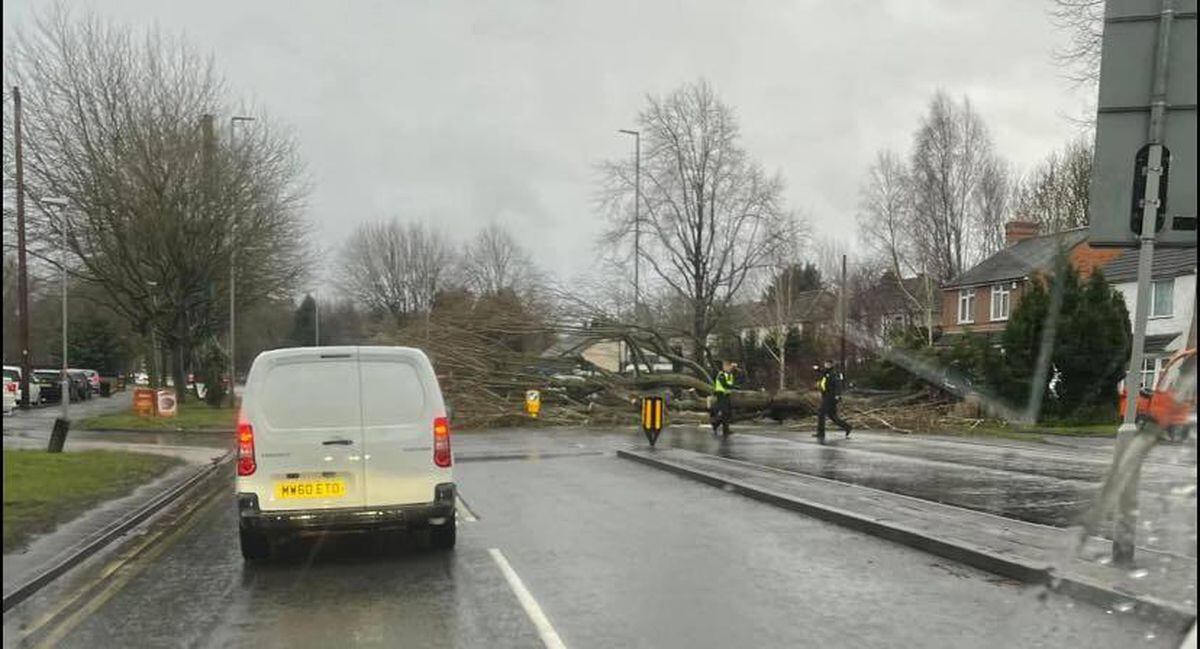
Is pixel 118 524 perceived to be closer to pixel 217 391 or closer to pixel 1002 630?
pixel 1002 630

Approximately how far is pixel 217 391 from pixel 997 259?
33633 millimetres

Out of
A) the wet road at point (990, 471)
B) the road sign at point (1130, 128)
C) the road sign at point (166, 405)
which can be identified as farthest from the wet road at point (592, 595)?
the road sign at point (166, 405)

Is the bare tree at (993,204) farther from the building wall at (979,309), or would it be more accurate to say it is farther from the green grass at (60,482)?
the green grass at (60,482)

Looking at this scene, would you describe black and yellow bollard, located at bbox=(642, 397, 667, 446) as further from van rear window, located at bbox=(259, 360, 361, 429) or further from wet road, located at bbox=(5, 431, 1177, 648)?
van rear window, located at bbox=(259, 360, 361, 429)

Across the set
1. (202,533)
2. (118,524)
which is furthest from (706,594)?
(118,524)

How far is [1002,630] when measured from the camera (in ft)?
18.6

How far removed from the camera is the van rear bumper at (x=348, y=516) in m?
7.59

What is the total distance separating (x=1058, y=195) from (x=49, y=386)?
46432mm

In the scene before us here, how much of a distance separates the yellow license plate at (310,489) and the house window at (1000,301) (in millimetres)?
37100

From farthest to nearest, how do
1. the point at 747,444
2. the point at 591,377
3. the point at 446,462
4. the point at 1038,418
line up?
the point at 591,377
the point at 1038,418
the point at 747,444
the point at 446,462

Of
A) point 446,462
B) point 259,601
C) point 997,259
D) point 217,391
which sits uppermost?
point 997,259

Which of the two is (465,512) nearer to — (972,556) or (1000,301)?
(972,556)

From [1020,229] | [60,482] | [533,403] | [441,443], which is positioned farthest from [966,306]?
[441,443]

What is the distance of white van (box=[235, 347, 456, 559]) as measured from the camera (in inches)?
300
